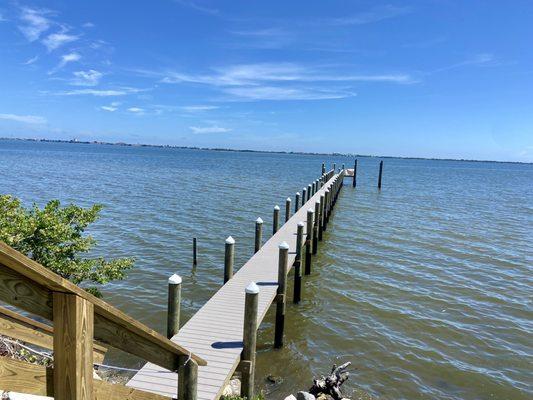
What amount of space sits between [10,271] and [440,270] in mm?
15694

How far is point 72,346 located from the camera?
2.11 metres

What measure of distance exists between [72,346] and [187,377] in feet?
5.62

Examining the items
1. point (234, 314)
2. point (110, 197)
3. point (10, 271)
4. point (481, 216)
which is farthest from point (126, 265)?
point (481, 216)

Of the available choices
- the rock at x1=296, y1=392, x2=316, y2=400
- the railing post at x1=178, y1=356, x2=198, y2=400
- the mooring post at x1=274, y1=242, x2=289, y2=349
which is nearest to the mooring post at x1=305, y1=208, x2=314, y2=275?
the mooring post at x1=274, y1=242, x2=289, y2=349

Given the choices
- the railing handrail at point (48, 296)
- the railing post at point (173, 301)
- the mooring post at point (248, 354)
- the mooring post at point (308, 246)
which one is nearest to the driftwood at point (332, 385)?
the mooring post at point (248, 354)

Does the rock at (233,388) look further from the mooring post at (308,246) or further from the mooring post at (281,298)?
the mooring post at (308,246)

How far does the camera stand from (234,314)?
28.2ft

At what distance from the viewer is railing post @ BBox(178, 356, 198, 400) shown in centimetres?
335

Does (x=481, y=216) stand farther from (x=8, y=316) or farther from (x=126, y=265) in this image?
(x=8, y=316)

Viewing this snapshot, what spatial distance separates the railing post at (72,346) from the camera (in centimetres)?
206

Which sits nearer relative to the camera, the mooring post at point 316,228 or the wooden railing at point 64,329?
the wooden railing at point 64,329

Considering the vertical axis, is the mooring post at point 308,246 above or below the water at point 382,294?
above

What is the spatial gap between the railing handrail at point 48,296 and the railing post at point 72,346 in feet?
0.13

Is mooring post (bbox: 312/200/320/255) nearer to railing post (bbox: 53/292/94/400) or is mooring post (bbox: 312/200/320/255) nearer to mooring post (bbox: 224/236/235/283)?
mooring post (bbox: 224/236/235/283)
